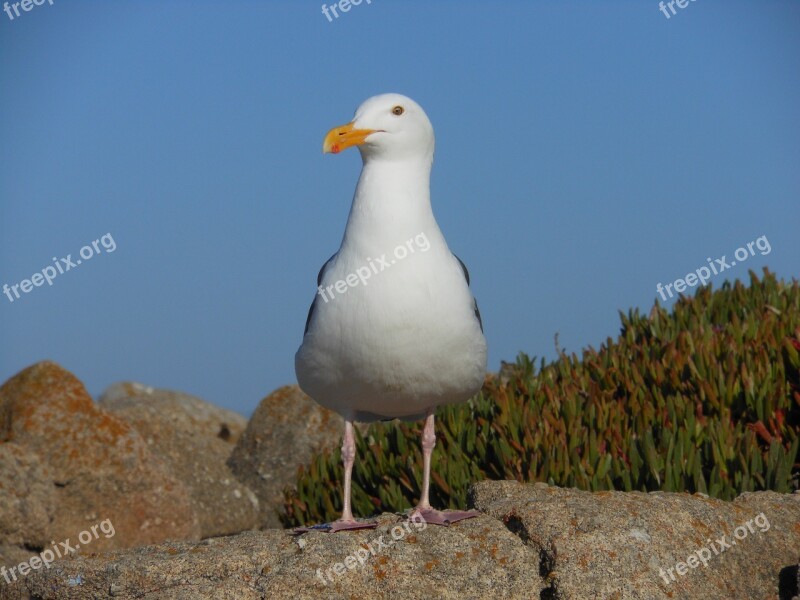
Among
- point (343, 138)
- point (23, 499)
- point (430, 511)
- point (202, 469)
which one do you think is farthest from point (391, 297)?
point (202, 469)

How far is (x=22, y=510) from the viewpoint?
8.40 m

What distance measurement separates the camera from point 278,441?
11320 mm

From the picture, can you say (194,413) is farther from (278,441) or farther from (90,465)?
(90,465)

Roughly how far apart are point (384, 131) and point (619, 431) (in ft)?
10.8

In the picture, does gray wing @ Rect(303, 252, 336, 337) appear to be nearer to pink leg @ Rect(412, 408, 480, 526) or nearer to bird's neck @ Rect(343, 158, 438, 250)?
bird's neck @ Rect(343, 158, 438, 250)

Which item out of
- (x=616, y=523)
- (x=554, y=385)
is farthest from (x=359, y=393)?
(x=554, y=385)

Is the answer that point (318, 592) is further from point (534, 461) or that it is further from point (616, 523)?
point (534, 461)

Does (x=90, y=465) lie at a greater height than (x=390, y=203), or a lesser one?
lesser

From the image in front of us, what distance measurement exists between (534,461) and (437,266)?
88.0 inches

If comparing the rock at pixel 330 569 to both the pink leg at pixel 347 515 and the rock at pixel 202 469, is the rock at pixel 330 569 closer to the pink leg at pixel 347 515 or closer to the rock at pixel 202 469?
the pink leg at pixel 347 515

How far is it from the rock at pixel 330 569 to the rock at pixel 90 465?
4.22 m

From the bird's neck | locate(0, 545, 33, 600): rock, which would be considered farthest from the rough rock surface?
the bird's neck

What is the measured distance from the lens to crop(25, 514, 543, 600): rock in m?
4.85

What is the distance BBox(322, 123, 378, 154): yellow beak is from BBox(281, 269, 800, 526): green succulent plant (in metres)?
2.79
